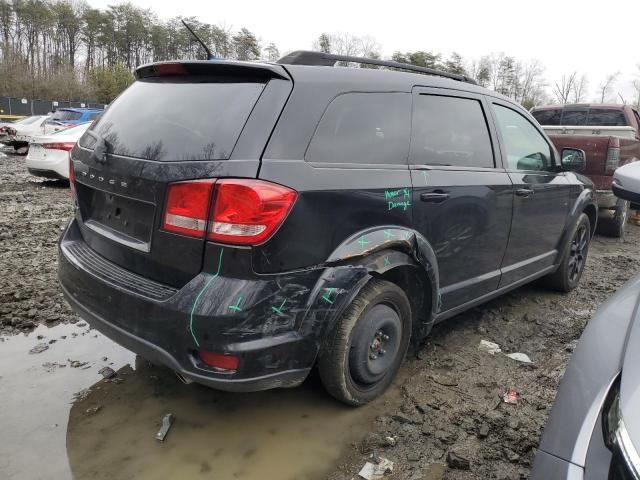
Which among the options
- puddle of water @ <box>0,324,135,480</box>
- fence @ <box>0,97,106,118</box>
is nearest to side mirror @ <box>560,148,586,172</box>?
puddle of water @ <box>0,324,135,480</box>

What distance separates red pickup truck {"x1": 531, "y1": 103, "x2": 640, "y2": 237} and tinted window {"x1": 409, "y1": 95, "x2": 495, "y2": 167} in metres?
4.03

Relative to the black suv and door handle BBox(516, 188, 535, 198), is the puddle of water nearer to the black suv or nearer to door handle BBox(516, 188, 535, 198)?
the black suv

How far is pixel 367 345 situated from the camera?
2.54 metres

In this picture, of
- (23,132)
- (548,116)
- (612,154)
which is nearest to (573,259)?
(612,154)

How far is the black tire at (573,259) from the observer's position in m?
4.44

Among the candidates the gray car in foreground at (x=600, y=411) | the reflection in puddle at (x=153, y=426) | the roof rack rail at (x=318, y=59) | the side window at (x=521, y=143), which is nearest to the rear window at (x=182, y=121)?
the roof rack rail at (x=318, y=59)

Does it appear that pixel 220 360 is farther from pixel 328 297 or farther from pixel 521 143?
pixel 521 143

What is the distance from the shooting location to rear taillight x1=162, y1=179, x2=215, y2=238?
204 cm

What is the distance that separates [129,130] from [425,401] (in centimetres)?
220

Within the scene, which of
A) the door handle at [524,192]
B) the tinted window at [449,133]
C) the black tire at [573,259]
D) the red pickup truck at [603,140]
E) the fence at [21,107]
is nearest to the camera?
the tinted window at [449,133]

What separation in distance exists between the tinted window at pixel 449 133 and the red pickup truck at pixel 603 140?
4027 mm

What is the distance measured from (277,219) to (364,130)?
0.80m

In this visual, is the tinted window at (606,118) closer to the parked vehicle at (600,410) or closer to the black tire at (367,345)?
the black tire at (367,345)

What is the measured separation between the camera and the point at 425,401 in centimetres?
279
